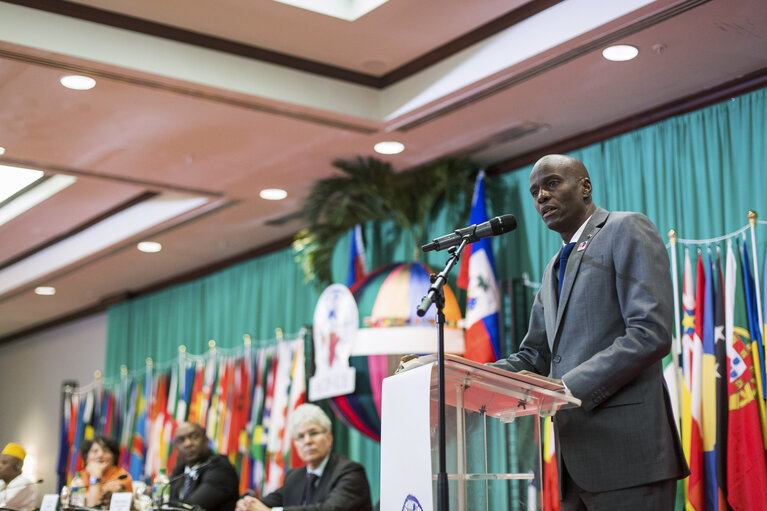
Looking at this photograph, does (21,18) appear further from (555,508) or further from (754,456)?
(754,456)

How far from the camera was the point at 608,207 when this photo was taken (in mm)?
5906

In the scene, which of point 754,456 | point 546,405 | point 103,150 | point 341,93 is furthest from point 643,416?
point 103,150

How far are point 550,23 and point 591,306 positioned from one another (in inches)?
103

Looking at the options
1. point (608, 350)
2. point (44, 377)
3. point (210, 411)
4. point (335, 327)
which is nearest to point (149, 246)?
point (210, 411)

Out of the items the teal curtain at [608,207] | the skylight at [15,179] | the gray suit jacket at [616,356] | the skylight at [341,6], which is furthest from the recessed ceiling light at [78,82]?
the gray suit jacket at [616,356]

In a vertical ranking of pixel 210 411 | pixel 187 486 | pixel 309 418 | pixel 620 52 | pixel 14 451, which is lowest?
pixel 187 486

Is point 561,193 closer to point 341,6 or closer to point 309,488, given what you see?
point 341,6

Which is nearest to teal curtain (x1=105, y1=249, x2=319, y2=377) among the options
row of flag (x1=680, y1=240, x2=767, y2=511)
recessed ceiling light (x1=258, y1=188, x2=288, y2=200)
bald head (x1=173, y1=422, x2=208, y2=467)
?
recessed ceiling light (x1=258, y1=188, x2=288, y2=200)

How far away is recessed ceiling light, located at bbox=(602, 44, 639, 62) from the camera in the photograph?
193 inches

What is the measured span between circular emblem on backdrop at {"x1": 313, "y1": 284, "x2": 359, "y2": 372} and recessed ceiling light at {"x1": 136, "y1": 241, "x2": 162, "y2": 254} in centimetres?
264

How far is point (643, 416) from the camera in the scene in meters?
2.58

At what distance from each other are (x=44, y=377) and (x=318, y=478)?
8.57 metres

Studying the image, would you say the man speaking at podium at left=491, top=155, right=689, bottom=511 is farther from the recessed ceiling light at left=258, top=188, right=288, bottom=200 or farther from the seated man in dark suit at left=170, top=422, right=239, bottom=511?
the recessed ceiling light at left=258, top=188, right=288, bottom=200

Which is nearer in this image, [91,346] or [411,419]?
[411,419]
